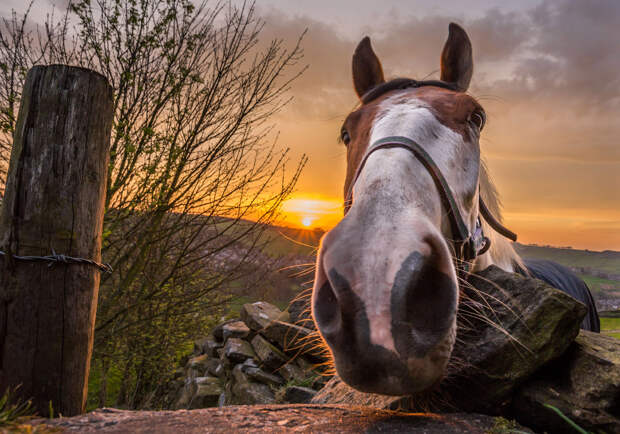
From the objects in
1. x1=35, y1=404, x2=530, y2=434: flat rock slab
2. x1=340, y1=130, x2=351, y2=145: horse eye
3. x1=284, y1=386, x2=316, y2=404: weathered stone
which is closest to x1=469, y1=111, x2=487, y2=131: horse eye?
x1=340, y1=130, x2=351, y2=145: horse eye

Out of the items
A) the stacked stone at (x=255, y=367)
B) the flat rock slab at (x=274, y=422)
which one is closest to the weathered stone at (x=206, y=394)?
the stacked stone at (x=255, y=367)

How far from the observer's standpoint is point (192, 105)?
4.39m

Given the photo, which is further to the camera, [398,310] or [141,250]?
[141,250]

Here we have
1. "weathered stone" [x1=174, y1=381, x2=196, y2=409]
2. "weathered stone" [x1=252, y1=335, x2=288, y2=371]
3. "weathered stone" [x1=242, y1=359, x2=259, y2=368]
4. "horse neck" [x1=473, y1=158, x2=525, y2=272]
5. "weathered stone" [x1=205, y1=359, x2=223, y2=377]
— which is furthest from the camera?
"weathered stone" [x1=205, y1=359, x2=223, y2=377]

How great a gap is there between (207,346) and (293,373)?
12.6 ft

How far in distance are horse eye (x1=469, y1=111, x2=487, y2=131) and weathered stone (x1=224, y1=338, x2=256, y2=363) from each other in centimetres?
658

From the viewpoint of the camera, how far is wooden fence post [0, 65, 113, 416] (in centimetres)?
190

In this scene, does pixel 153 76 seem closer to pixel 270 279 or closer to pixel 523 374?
pixel 270 279

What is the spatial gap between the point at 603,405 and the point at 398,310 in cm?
129

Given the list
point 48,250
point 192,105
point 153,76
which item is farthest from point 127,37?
point 48,250

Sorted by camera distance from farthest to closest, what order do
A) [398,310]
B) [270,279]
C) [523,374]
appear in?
1. [270,279]
2. [523,374]
3. [398,310]

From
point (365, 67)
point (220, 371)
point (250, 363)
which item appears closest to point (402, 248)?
point (365, 67)

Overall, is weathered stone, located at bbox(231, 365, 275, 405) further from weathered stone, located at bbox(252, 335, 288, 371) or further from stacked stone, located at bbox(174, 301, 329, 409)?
weathered stone, located at bbox(252, 335, 288, 371)

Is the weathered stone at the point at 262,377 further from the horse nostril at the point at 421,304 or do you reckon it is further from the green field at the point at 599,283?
the green field at the point at 599,283
